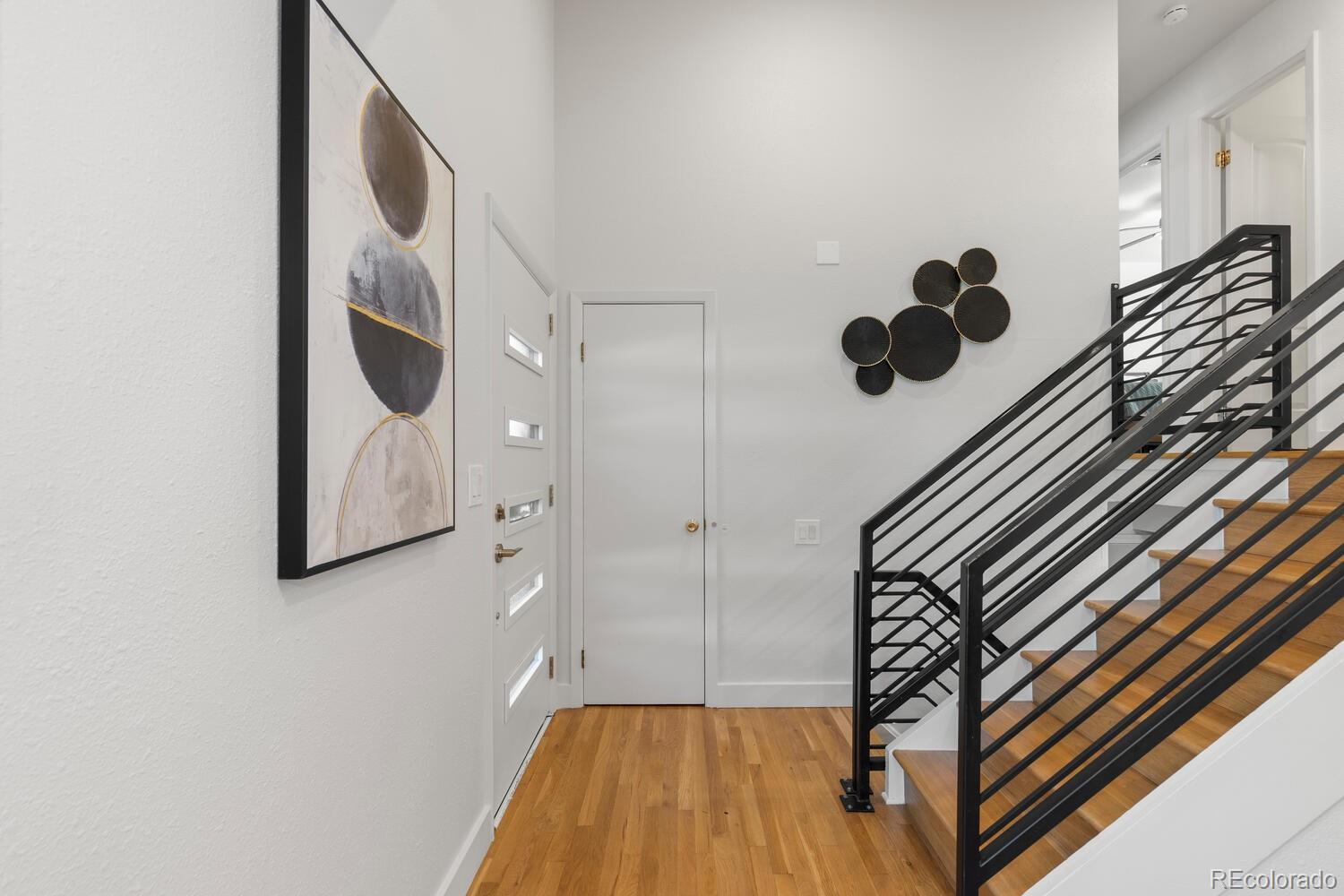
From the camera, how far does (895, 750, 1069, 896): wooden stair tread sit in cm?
161

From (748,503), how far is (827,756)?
45.3 inches

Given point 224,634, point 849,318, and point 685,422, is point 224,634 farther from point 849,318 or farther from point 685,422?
point 849,318

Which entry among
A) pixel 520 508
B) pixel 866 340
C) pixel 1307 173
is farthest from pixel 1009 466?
pixel 520 508

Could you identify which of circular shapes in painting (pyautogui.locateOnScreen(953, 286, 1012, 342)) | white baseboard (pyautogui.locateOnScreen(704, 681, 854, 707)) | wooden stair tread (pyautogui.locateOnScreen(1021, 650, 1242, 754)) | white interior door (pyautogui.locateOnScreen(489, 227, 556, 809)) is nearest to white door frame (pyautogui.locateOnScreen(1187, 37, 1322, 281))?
circular shapes in painting (pyautogui.locateOnScreen(953, 286, 1012, 342))

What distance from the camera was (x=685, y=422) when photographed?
3.24m

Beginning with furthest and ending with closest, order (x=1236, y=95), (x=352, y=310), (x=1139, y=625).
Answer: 1. (x=1236, y=95)
2. (x=1139, y=625)
3. (x=352, y=310)

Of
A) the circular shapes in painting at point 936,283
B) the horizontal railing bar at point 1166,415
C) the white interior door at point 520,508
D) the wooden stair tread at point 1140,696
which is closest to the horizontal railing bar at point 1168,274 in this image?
the circular shapes in painting at point 936,283

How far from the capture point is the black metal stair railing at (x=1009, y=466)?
2.30 meters

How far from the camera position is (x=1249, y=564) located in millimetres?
2080

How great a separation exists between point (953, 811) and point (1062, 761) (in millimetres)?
335

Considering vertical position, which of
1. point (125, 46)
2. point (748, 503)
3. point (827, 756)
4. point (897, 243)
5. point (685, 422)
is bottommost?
point (827, 756)

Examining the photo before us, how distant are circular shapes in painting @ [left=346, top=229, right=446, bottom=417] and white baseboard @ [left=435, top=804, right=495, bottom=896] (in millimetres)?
1202

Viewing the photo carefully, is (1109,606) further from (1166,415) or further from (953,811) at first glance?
(1166,415)

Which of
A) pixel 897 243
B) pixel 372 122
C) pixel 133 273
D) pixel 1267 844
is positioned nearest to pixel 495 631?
pixel 372 122
